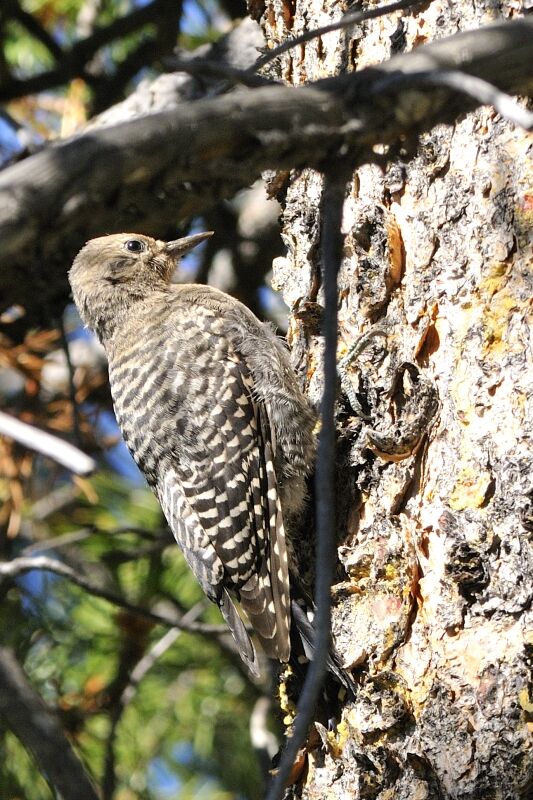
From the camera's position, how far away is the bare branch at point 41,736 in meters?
1.67

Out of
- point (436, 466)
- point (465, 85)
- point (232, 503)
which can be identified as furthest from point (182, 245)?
point (465, 85)

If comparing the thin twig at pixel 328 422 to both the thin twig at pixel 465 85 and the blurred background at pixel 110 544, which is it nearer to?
the thin twig at pixel 465 85

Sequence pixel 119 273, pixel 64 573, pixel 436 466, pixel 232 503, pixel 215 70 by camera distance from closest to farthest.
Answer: pixel 215 70 → pixel 436 466 → pixel 64 573 → pixel 232 503 → pixel 119 273

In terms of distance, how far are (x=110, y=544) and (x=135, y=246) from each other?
1271 millimetres

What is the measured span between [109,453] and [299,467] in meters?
2.05

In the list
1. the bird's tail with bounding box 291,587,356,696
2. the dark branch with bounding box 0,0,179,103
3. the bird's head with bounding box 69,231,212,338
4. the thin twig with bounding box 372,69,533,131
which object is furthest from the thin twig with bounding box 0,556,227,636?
the dark branch with bounding box 0,0,179,103

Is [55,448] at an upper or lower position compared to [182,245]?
lower

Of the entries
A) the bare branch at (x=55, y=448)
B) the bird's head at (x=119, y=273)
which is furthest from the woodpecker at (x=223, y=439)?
the bare branch at (x=55, y=448)

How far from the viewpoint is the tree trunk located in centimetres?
190

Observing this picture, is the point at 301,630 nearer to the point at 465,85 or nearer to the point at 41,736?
the point at 41,736

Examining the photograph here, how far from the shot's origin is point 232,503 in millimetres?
2959

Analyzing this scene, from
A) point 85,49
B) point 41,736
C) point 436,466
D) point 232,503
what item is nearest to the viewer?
point 41,736

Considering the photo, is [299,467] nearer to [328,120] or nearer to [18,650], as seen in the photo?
[18,650]

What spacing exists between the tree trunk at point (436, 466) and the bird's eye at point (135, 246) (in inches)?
55.6
